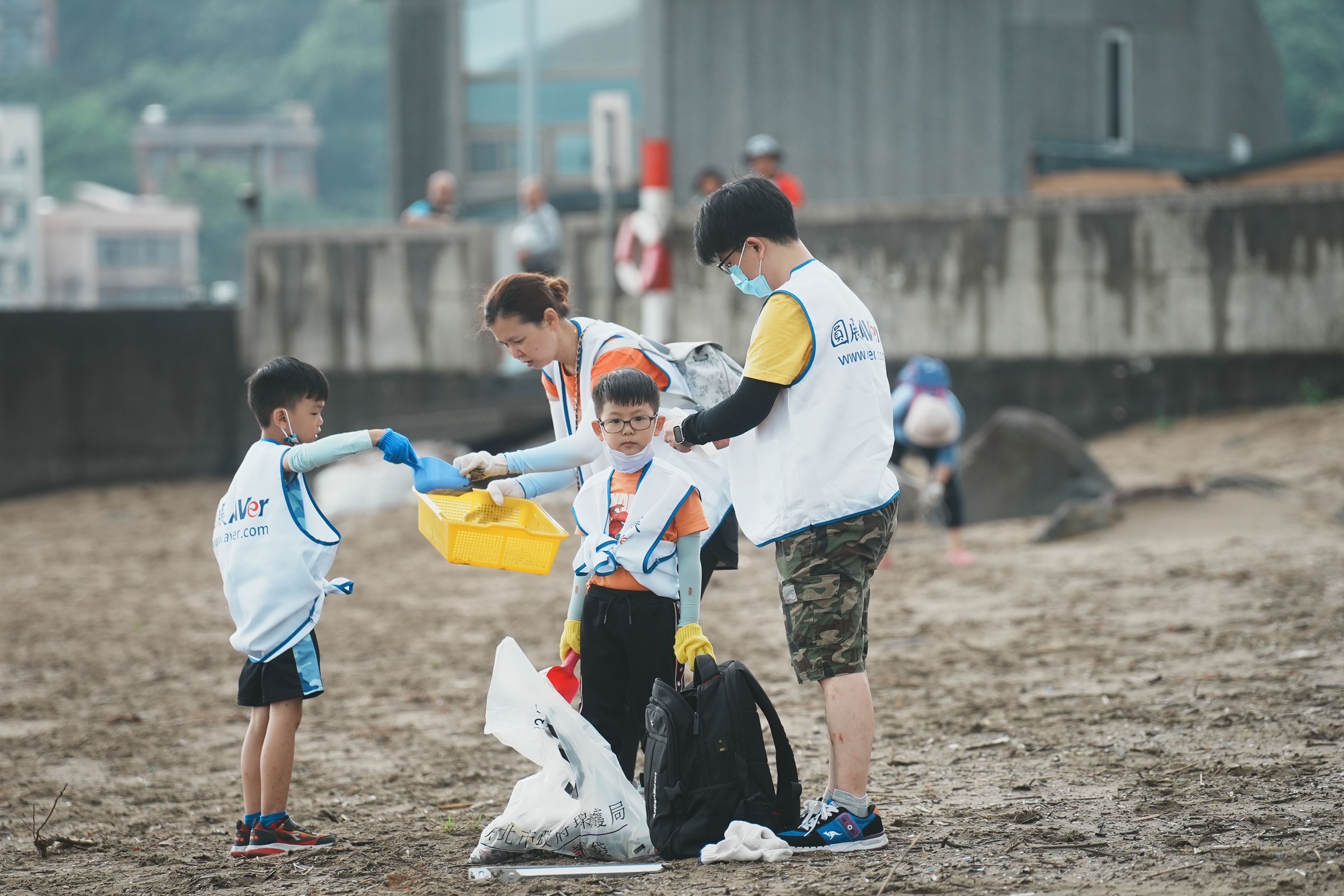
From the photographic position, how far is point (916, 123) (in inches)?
801

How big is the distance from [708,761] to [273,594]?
51.5 inches

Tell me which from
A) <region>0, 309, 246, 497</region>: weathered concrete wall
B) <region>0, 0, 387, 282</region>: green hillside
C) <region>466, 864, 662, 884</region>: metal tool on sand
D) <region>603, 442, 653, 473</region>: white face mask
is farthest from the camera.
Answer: <region>0, 0, 387, 282</region>: green hillside

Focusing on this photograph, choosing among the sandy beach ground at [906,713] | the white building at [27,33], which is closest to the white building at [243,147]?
the white building at [27,33]

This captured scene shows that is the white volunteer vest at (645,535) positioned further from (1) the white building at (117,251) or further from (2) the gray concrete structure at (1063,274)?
(1) the white building at (117,251)

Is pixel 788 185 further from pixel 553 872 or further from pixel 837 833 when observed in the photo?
pixel 553 872

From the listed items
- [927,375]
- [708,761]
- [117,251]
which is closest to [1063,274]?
[927,375]

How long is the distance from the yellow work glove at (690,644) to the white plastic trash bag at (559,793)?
1.05 feet

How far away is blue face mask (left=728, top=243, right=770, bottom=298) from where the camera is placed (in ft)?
12.9

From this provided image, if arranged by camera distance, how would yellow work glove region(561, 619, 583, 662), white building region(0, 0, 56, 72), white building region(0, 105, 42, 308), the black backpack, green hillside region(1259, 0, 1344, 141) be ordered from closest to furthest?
the black backpack, yellow work glove region(561, 619, 583, 662), green hillside region(1259, 0, 1344, 141), white building region(0, 105, 42, 308), white building region(0, 0, 56, 72)

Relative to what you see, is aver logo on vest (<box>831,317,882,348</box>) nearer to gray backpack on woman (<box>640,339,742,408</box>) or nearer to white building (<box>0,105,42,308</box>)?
gray backpack on woman (<box>640,339,742,408</box>)

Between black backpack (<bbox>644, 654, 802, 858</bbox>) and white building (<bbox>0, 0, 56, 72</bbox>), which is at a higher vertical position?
white building (<bbox>0, 0, 56, 72</bbox>)

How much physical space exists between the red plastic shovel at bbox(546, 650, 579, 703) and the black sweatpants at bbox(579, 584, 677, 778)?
4cm

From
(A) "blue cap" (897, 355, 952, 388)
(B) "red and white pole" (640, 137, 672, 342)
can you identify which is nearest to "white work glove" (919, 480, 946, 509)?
(A) "blue cap" (897, 355, 952, 388)

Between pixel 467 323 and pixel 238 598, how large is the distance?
11719mm
